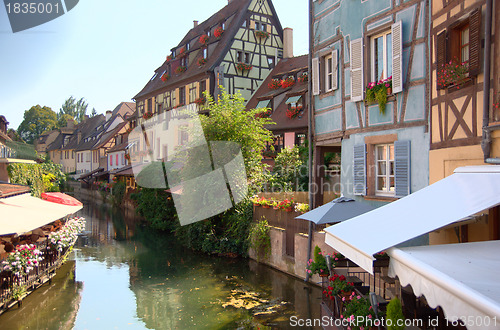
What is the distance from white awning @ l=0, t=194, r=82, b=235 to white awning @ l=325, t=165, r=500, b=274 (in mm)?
6323

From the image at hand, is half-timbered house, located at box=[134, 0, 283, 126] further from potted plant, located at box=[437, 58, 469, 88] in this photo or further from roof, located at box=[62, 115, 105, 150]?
roof, located at box=[62, 115, 105, 150]

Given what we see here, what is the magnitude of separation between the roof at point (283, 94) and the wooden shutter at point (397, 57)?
9.65m

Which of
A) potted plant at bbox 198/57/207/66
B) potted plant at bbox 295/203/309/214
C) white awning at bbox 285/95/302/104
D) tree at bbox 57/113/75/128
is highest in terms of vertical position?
tree at bbox 57/113/75/128

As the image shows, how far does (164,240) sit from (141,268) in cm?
546

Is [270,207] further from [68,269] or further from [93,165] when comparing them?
[93,165]

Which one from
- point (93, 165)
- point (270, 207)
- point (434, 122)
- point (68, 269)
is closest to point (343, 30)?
point (434, 122)

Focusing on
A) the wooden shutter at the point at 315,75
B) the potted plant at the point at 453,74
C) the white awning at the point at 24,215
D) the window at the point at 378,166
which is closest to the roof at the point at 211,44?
the wooden shutter at the point at 315,75

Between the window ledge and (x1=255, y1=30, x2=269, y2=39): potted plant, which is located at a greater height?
(x1=255, y1=30, x2=269, y2=39): potted plant

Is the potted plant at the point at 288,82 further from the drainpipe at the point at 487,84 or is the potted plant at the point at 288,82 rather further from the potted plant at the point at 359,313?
the potted plant at the point at 359,313

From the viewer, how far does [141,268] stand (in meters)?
14.1

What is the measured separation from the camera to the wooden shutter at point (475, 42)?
20.3ft

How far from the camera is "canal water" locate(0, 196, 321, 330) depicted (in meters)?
9.01

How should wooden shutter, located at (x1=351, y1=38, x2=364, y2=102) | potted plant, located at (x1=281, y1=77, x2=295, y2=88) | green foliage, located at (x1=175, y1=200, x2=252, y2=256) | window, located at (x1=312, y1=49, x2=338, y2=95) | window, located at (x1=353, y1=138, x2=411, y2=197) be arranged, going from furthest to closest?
potted plant, located at (x1=281, y1=77, x2=295, y2=88), green foliage, located at (x1=175, y1=200, x2=252, y2=256), window, located at (x1=312, y1=49, x2=338, y2=95), wooden shutter, located at (x1=351, y1=38, x2=364, y2=102), window, located at (x1=353, y1=138, x2=411, y2=197)


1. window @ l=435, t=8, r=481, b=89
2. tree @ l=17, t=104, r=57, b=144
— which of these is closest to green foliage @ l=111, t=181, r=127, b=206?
window @ l=435, t=8, r=481, b=89
